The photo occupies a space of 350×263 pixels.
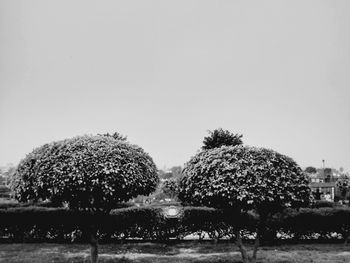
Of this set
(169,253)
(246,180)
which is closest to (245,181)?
(246,180)

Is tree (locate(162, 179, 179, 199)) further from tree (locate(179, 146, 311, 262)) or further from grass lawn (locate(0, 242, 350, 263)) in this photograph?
grass lawn (locate(0, 242, 350, 263))

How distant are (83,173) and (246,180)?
3.80 meters

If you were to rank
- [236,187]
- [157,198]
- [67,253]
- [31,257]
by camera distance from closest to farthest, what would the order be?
[236,187]
[31,257]
[67,253]
[157,198]

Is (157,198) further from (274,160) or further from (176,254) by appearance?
(274,160)

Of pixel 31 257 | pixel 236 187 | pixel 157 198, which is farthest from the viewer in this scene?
pixel 157 198

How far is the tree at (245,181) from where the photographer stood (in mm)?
8148

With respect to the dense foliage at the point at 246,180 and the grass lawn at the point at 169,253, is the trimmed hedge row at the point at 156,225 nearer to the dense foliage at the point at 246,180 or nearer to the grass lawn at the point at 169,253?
the grass lawn at the point at 169,253

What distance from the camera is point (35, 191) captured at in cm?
814

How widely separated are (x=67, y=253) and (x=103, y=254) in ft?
4.16

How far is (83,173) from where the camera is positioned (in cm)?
788

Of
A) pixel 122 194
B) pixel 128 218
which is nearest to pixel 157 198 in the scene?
pixel 128 218

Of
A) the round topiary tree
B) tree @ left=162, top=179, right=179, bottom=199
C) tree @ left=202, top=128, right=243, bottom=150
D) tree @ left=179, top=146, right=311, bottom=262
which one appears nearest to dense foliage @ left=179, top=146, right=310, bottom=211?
tree @ left=179, top=146, right=311, bottom=262

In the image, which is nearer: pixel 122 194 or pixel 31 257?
pixel 122 194

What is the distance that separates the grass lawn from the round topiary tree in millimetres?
3433
